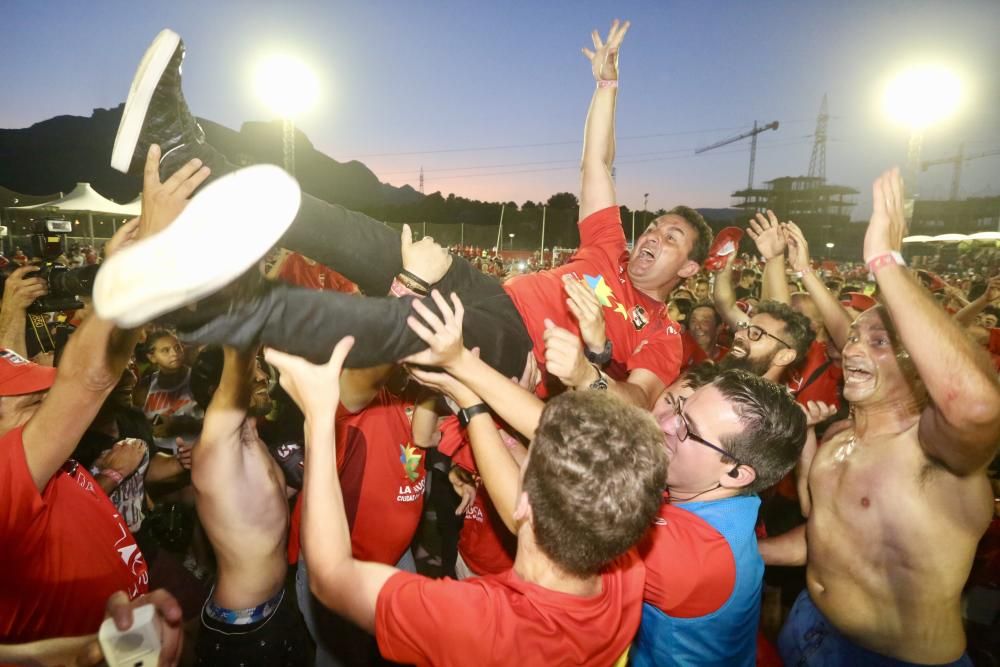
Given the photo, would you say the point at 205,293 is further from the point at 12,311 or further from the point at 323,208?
the point at 12,311

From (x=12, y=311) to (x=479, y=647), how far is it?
3.79 m

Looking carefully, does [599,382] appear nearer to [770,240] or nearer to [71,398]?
[71,398]

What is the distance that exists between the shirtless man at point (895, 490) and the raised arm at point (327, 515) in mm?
1997

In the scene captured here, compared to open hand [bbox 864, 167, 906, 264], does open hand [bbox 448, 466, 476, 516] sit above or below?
below

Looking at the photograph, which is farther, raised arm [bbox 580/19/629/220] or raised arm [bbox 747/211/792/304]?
raised arm [bbox 747/211/792/304]

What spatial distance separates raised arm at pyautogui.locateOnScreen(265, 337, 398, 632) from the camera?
155 cm

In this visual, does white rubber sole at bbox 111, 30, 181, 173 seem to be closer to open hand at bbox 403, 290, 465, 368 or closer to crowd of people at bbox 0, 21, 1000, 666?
crowd of people at bbox 0, 21, 1000, 666

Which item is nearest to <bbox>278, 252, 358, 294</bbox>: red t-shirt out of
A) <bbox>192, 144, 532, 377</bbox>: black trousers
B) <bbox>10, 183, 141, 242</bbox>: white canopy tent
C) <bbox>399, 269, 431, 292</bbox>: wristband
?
<bbox>192, 144, 532, 377</bbox>: black trousers

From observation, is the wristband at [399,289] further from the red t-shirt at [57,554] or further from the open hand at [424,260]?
the red t-shirt at [57,554]

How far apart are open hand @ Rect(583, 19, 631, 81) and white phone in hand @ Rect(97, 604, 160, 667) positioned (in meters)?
3.74

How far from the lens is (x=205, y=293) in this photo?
4.13 ft

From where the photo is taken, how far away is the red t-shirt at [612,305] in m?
2.86

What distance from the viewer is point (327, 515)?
161 cm

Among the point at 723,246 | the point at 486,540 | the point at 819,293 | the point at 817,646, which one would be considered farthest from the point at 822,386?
the point at 486,540
